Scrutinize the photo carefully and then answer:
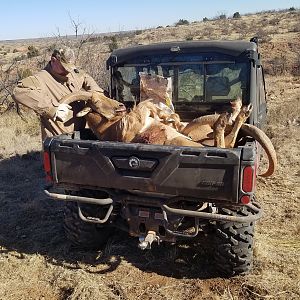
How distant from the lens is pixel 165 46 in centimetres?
508

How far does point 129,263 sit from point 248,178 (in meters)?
1.75

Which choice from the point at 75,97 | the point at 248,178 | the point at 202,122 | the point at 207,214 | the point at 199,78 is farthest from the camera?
the point at 199,78

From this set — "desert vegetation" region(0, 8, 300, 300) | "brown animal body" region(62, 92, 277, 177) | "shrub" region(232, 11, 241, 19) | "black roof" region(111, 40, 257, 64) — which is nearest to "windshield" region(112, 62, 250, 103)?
"black roof" region(111, 40, 257, 64)

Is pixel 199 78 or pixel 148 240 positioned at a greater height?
pixel 199 78

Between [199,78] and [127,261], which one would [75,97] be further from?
[127,261]

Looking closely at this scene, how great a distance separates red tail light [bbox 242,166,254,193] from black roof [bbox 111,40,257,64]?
191 cm

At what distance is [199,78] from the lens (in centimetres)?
507

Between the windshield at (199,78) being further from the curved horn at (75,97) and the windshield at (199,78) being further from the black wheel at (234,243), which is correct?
the black wheel at (234,243)

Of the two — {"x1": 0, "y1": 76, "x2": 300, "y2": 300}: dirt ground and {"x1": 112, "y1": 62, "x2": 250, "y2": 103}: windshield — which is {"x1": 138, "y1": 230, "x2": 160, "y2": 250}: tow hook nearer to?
{"x1": 0, "y1": 76, "x2": 300, "y2": 300}: dirt ground

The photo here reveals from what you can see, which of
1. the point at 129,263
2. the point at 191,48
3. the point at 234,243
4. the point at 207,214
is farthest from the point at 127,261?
the point at 191,48

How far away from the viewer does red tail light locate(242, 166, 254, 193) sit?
322 cm

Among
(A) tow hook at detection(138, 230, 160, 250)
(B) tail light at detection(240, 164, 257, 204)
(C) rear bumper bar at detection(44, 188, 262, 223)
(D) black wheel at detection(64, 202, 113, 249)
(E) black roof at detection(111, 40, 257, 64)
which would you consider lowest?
(D) black wheel at detection(64, 202, 113, 249)

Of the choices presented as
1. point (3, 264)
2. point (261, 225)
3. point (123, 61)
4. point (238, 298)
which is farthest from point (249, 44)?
point (3, 264)

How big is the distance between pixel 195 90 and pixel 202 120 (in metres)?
1.07
